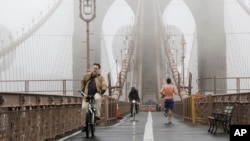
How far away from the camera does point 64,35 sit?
2244 inches

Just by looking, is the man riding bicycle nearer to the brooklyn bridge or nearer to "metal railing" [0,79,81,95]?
the brooklyn bridge

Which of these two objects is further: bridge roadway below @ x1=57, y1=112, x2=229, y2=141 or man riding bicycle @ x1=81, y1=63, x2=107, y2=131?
man riding bicycle @ x1=81, y1=63, x2=107, y2=131

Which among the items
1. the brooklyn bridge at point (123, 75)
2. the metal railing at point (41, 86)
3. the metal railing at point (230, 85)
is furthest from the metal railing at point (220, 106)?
the metal railing at point (230, 85)

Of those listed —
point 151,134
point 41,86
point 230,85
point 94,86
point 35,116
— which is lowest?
point 151,134

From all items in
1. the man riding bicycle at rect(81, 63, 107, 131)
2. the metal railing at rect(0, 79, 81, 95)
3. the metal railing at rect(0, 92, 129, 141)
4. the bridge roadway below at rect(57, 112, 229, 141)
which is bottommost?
the bridge roadway below at rect(57, 112, 229, 141)

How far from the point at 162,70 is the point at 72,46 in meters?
31.2

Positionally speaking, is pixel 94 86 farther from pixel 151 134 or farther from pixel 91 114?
pixel 151 134

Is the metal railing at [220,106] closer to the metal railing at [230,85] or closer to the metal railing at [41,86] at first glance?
the metal railing at [41,86]

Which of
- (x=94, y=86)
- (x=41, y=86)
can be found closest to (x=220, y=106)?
(x=94, y=86)

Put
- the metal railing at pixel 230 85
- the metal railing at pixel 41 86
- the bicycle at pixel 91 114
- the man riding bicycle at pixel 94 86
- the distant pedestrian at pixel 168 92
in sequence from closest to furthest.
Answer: the bicycle at pixel 91 114 → the man riding bicycle at pixel 94 86 → the distant pedestrian at pixel 168 92 → the metal railing at pixel 41 86 → the metal railing at pixel 230 85

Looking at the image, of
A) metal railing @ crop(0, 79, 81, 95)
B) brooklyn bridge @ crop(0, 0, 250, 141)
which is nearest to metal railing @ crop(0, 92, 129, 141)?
brooklyn bridge @ crop(0, 0, 250, 141)

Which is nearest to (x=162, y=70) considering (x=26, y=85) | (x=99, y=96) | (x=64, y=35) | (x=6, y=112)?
(x=64, y=35)

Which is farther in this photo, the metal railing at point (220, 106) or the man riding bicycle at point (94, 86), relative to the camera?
the metal railing at point (220, 106)

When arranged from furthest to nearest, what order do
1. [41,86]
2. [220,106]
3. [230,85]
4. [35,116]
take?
[230,85], [41,86], [220,106], [35,116]
